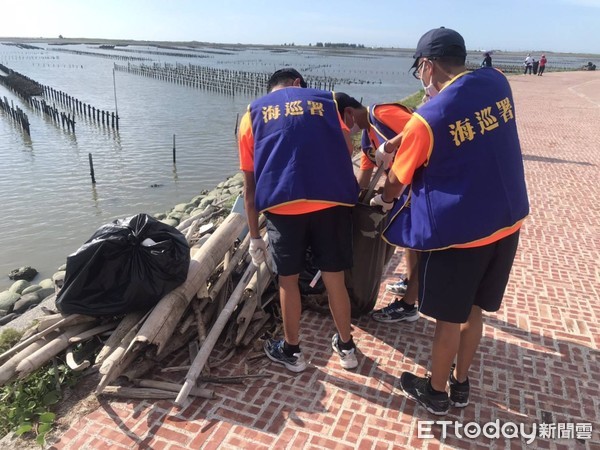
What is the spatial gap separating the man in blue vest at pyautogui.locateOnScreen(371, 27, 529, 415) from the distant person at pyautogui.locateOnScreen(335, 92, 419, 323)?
55cm

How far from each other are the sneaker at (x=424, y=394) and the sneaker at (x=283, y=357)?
0.68m

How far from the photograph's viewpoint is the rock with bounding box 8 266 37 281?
8.61 meters

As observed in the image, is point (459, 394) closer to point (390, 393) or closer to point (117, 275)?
point (390, 393)

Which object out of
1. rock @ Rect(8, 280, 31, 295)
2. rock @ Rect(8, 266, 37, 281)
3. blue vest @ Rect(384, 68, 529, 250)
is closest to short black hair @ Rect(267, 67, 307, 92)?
blue vest @ Rect(384, 68, 529, 250)

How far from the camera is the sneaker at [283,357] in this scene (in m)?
3.11

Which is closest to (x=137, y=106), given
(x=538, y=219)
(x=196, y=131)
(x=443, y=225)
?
(x=196, y=131)

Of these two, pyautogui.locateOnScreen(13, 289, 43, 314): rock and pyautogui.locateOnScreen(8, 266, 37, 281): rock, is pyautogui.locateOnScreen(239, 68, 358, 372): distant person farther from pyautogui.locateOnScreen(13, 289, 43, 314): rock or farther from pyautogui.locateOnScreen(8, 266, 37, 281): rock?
pyautogui.locateOnScreen(8, 266, 37, 281): rock

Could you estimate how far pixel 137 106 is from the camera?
31.0m

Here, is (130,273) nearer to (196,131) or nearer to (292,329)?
(292,329)

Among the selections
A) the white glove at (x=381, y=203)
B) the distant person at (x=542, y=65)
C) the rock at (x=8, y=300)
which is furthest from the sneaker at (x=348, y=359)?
the distant person at (x=542, y=65)

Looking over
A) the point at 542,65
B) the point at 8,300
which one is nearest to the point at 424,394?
the point at 8,300

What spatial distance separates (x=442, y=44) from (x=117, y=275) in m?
2.66

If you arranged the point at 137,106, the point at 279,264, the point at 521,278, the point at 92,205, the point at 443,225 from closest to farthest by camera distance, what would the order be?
the point at 443,225 < the point at 279,264 < the point at 521,278 < the point at 92,205 < the point at 137,106

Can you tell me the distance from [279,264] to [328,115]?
0.98 m
